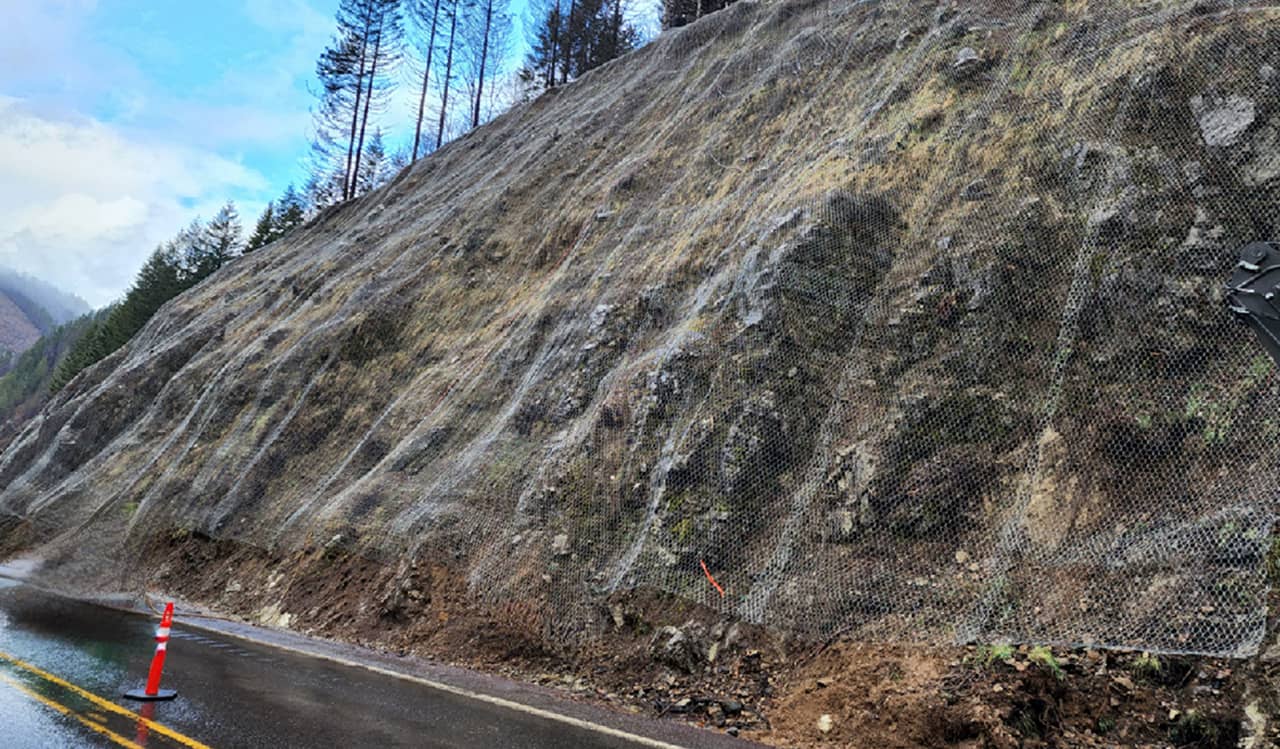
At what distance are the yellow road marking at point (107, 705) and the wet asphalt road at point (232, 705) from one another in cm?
1

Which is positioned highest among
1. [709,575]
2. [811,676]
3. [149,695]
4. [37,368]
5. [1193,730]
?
[37,368]

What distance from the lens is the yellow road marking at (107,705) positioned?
4.86 metres

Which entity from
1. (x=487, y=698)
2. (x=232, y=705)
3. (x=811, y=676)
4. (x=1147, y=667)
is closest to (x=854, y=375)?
(x=811, y=676)

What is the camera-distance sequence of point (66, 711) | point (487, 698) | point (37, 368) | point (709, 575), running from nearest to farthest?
1. point (66, 711)
2. point (487, 698)
3. point (709, 575)
4. point (37, 368)

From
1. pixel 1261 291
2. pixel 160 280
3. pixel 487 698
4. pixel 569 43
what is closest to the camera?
pixel 1261 291

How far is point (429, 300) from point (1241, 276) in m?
14.1

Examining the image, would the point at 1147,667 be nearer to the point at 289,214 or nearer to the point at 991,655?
the point at 991,655

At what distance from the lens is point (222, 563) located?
12453 mm

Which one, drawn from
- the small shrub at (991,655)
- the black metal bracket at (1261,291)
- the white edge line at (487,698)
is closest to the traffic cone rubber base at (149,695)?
the white edge line at (487,698)

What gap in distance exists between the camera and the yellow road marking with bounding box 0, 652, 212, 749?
4863 mm

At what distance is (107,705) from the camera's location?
18.5 ft

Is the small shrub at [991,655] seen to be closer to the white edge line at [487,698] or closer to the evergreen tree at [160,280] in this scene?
Answer: the white edge line at [487,698]

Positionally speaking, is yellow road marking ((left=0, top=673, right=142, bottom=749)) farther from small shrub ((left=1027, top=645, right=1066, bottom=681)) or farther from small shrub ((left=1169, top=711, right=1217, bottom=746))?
small shrub ((left=1169, top=711, right=1217, bottom=746))

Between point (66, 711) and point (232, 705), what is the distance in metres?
1.09
